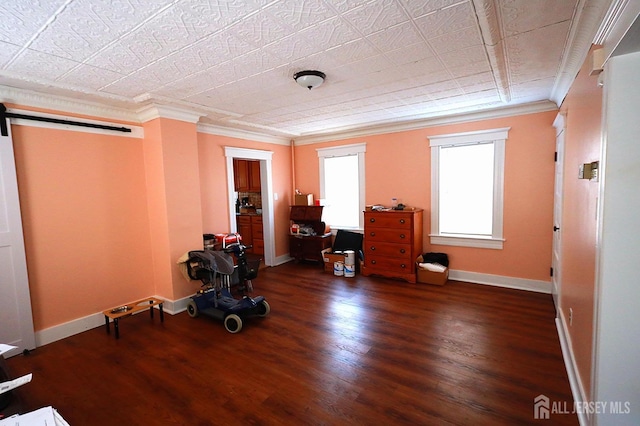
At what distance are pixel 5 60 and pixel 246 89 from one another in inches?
68.8

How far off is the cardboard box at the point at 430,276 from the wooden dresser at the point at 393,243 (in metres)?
0.07

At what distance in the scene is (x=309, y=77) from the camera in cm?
253

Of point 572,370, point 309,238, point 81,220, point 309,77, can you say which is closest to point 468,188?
point 572,370

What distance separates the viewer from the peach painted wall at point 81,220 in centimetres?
290

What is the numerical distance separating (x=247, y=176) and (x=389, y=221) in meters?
3.21

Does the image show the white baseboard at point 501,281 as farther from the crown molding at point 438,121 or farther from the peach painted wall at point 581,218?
the crown molding at point 438,121

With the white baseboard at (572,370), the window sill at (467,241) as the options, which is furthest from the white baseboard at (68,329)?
the window sill at (467,241)

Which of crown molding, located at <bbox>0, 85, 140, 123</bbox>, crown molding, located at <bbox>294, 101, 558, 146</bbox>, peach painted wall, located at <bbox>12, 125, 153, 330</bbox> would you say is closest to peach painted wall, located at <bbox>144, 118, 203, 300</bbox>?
peach painted wall, located at <bbox>12, 125, 153, 330</bbox>

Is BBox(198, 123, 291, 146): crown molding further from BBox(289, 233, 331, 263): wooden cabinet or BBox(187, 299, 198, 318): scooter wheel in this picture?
BBox(187, 299, 198, 318): scooter wheel

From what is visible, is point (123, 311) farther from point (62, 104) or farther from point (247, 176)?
point (247, 176)

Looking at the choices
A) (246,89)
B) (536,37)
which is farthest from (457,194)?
(246,89)

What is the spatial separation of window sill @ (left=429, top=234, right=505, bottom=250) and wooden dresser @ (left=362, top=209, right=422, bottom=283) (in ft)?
0.90

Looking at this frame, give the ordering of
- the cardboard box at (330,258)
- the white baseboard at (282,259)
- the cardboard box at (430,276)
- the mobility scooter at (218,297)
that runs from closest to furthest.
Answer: the mobility scooter at (218,297), the cardboard box at (430,276), the cardboard box at (330,258), the white baseboard at (282,259)

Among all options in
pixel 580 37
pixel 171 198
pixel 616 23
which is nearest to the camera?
pixel 616 23
